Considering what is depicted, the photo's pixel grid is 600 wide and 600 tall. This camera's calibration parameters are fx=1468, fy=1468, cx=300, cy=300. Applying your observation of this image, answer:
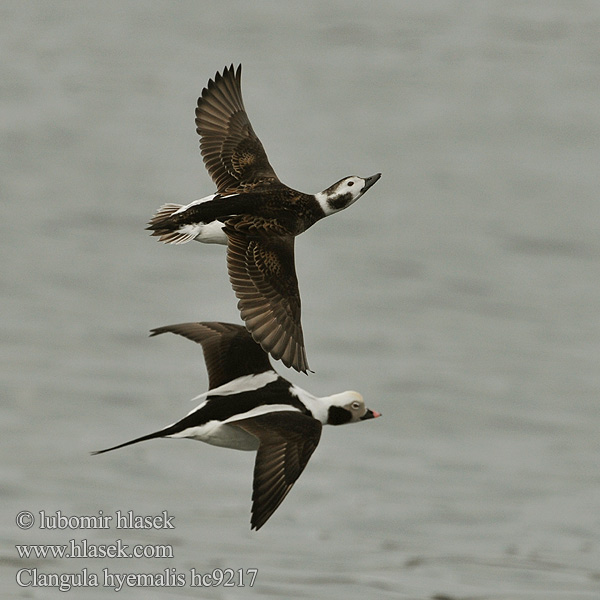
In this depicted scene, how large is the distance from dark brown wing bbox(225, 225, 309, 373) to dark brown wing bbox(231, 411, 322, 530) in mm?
397

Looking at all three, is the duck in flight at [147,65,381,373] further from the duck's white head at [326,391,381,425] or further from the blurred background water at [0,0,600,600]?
the blurred background water at [0,0,600,600]

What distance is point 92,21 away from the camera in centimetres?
3041

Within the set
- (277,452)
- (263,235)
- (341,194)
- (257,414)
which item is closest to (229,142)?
(341,194)

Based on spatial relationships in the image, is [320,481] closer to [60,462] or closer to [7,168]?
[60,462]

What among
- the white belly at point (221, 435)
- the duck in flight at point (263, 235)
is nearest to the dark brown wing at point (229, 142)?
the duck in flight at point (263, 235)

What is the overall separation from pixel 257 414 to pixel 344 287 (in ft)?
45.4

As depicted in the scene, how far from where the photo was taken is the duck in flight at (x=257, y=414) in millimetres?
6031

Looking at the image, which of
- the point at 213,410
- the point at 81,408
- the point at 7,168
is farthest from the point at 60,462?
the point at 7,168

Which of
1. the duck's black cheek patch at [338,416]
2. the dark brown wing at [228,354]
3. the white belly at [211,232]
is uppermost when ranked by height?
the white belly at [211,232]

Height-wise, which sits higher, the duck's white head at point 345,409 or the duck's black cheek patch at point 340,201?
the duck's black cheek patch at point 340,201

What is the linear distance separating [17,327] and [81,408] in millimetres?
2851

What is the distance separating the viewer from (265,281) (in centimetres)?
646

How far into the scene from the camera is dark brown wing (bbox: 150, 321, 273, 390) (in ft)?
22.9

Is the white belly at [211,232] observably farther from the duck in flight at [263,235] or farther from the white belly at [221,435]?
the white belly at [221,435]
